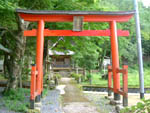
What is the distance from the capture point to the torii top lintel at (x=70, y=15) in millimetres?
5289

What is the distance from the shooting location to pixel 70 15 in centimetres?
546

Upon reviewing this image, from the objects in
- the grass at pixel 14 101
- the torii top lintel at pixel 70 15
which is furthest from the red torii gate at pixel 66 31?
the grass at pixel 14 101

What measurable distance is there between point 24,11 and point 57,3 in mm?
2644

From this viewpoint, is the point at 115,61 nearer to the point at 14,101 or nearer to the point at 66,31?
the point at 66,31

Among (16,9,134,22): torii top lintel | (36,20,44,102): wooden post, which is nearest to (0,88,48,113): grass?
(36,20,44,102): wooden post

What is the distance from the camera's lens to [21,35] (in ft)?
21.8

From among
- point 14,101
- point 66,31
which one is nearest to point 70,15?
point 66,31

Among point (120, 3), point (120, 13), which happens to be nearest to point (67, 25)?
point (120, 13)

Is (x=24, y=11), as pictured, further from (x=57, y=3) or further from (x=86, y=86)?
(x=86, y=86)

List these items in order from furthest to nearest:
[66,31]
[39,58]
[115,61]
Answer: [66,31] < [115,61] < [39,58]

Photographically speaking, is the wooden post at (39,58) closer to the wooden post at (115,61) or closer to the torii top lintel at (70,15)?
Result: the torii top lintel at (70,15)

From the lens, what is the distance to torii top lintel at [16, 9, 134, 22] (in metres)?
5.29

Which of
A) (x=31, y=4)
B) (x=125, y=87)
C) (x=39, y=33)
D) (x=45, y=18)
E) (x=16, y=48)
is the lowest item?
(x=125, y=87)

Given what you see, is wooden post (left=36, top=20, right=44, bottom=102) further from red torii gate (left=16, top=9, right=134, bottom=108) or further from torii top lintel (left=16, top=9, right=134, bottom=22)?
torii top lintel (left=16, top=9, right=134, bottom=22)
